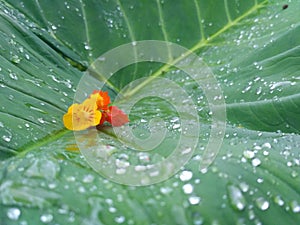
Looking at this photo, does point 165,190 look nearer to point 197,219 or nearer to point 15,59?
point 197,219

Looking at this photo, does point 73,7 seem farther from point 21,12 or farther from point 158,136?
point 158,136

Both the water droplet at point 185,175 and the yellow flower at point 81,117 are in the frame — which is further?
the yellow flower at point 81,117

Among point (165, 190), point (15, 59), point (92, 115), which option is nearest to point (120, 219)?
point (165, 190)

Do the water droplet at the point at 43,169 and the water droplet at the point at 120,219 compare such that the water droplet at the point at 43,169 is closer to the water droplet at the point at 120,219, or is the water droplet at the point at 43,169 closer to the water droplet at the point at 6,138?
the water droplet at the point at 120,219

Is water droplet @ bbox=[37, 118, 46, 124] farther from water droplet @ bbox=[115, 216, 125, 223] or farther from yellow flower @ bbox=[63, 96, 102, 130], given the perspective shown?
water droplet @ bbox=[115, 216, 125, 223]

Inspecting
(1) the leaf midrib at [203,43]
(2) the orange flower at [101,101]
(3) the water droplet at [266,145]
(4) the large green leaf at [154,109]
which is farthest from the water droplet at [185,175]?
(1) the leaf midrib at [203,43]

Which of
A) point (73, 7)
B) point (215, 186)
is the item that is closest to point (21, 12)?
point (73, 7)
